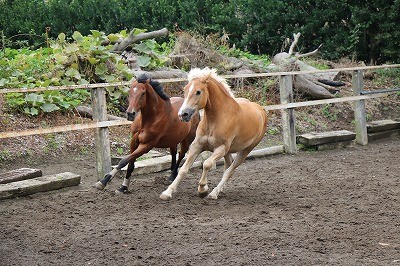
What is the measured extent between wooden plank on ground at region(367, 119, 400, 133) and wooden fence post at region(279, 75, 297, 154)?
2.08m

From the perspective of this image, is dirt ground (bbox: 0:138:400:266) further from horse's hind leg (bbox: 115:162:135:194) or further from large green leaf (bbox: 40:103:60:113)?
large green leaf (bbox: 40:103:60:113)

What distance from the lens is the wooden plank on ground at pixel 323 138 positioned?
12.2 m

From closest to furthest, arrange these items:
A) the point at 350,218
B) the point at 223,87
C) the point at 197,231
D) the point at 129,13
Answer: the point at 197,231, the point at 350,218, the point at 223,87, the point at 129,13

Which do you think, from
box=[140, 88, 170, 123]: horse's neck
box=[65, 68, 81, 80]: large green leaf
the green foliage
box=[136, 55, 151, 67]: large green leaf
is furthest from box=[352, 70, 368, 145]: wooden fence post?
box=[140, 88, 170, 123]: horse's neck

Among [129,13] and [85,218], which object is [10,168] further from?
[129,13]

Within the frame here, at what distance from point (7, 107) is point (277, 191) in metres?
4.86

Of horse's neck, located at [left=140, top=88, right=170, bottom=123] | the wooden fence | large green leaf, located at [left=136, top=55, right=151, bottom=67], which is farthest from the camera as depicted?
large green leaf, located at [left=136, top=55, right=151, bottom=67]

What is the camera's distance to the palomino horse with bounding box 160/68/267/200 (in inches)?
316

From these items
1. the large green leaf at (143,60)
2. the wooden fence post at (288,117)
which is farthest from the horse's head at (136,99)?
the large green leaf at (143,60)

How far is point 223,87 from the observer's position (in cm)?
844

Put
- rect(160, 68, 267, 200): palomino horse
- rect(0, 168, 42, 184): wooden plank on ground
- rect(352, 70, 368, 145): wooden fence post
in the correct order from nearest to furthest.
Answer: rect(160, 68, 267, 200): palomino horse < rect(0, 168, 42, 184): wooden plank on ground < rect(352, 70, 368, 145): wooden fence post

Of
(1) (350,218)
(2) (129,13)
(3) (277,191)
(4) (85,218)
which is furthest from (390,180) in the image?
(2) (129,13)

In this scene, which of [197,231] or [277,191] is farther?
[277,191]

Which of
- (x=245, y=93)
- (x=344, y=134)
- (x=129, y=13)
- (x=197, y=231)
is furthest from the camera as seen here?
(x=129, y=13)
